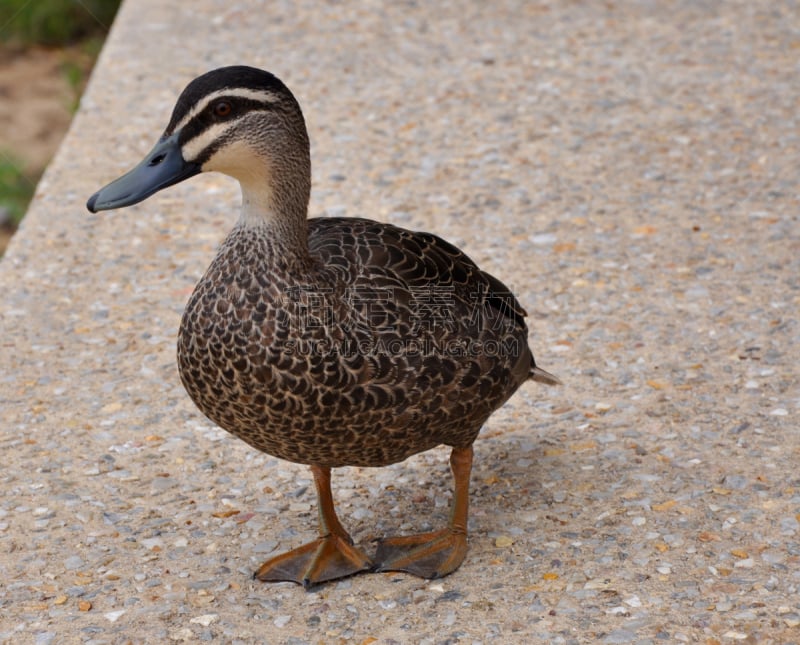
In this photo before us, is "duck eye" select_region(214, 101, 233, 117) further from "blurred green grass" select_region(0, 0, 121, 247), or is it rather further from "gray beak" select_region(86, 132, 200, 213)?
"blurred green grass" select_region(0, 0, 121, 247)

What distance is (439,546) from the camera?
12.7 ft

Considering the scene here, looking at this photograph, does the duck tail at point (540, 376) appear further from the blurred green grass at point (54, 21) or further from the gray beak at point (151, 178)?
the blurred green grass at point (54, 21)

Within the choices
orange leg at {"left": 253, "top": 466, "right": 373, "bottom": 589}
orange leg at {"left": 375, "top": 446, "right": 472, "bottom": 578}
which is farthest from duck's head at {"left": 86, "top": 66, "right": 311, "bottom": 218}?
orange leg at {"left": 375, "top": 446, "right": 472, "bottom": 578}

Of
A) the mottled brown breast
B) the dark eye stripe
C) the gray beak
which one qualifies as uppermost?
the dark eye stripe

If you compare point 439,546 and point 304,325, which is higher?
point 304,325

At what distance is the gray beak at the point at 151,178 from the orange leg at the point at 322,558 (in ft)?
3.45

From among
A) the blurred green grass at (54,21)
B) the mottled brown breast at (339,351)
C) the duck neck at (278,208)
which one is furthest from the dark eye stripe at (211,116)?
the blurred green grass at (54,21)

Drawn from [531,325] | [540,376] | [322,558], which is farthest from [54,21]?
[322,558]

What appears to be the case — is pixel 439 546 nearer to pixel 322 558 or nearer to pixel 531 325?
pixel 322 558

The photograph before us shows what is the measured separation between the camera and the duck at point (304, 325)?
342cm

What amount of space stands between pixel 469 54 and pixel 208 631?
17.3 feet

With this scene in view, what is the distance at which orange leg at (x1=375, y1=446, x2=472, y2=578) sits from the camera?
12.5ft

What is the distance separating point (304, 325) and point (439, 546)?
93 cm

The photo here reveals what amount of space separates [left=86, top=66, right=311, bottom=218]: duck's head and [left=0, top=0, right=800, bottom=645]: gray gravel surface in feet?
4.07
